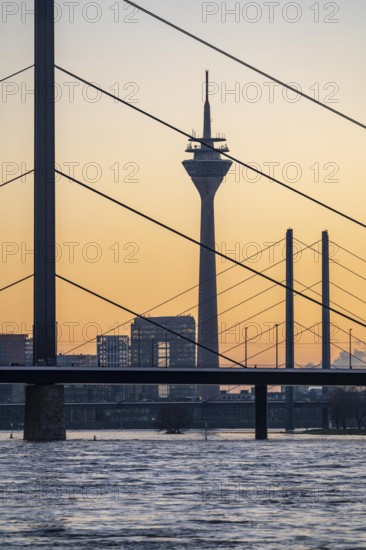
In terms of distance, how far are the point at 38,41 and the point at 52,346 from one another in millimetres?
14925

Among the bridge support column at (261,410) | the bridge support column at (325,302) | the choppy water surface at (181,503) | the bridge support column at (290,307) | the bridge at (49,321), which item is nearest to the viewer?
the choppy water surface at (181,503)

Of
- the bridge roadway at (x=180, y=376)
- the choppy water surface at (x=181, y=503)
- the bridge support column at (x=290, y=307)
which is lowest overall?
the choppy water surface at (x=181, y=503)

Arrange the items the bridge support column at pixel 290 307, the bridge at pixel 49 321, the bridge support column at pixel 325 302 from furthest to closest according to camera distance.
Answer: the bridge support column at pixel 325 302 < the bridge support column at pixel 290 307 < the bridge at pixel 49 321

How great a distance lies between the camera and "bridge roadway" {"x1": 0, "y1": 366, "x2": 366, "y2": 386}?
3324 inches

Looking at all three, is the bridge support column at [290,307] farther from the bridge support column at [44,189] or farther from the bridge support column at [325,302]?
the bridge support column at [44,189]

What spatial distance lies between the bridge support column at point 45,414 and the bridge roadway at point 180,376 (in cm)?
141

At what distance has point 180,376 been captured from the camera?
3546 inches

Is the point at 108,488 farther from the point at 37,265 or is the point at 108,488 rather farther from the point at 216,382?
the point at 216,382

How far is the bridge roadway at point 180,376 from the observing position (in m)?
84.4

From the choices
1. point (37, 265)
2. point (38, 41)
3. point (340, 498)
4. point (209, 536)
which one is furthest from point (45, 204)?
point (209, 536)

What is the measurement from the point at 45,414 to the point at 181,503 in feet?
158

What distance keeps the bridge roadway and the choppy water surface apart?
20307 mm

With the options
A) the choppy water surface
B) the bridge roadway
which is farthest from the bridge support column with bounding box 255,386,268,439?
the choppy water surface

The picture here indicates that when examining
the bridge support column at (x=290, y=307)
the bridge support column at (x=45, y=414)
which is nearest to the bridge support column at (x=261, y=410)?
the bridge support column at (x=45, y=414)
